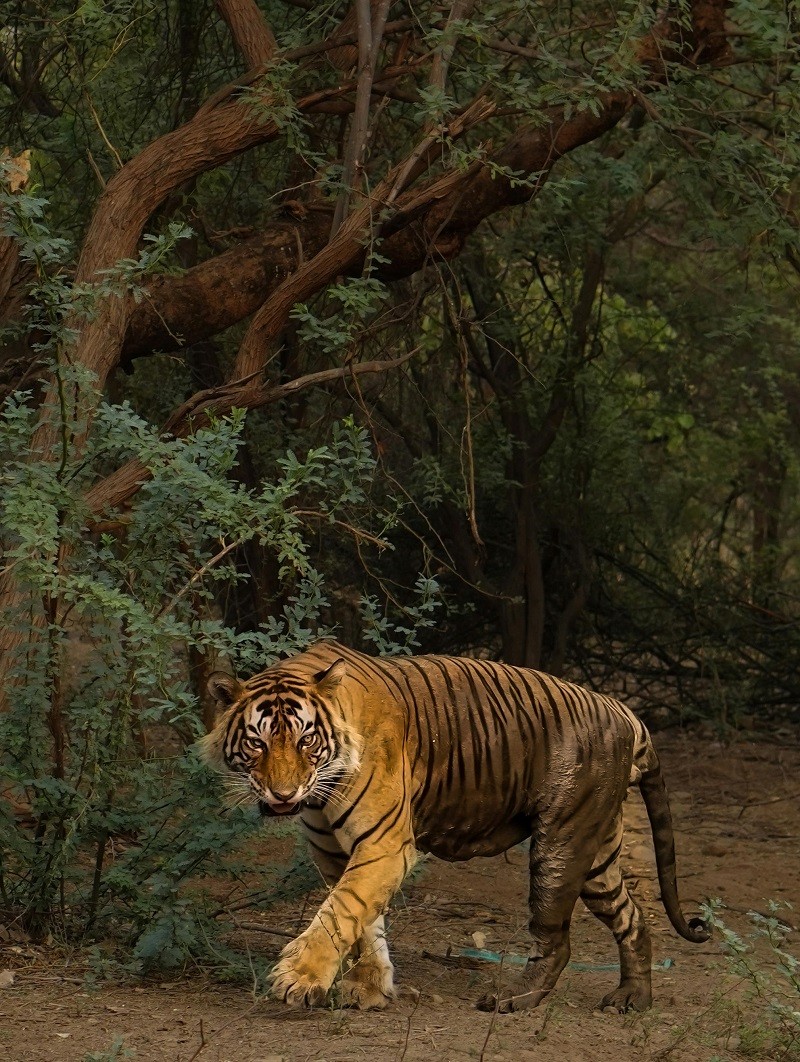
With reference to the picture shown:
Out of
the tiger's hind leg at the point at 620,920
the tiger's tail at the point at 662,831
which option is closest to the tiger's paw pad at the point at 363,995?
the tiger's hind leg at the point at 620,920

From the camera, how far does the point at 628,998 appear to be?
5.24 meters

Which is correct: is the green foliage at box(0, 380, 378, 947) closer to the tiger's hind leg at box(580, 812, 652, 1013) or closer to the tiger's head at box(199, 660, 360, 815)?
the tiger's head at box(199, 660, 360, 815)

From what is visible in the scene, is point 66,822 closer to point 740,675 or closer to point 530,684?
point 530,684

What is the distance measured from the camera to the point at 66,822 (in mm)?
5020

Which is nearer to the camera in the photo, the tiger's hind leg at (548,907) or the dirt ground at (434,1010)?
the dirt ground at (434,1010)

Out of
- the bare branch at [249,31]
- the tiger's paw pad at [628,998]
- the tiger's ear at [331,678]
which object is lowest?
the tiger's paw pad at [628,998]

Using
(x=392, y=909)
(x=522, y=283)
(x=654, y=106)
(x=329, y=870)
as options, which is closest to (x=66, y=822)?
(x=329, y=870)

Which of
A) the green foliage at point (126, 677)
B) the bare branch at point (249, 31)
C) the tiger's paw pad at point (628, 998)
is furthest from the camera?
the bare branch at point (249, 31)

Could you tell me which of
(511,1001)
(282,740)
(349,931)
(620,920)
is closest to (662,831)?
(620,920)

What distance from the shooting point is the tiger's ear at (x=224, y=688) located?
4.56m

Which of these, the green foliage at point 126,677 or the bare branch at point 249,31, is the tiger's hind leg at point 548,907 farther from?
the bare branch at point 249,31

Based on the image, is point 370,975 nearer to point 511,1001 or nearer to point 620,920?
point 511,1001

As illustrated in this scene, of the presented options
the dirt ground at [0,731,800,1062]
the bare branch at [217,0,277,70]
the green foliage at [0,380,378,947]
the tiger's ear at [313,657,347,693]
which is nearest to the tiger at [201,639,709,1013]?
the tiger's ear at [313,657,347,693]

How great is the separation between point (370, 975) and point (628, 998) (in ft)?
3.17
